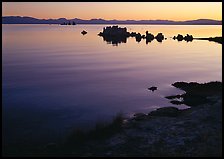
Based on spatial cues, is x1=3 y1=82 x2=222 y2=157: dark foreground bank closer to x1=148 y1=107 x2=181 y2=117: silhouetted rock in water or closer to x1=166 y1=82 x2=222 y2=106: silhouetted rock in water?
x1=148 y1=107 x2=181 y2=117: silhouetted rock in water

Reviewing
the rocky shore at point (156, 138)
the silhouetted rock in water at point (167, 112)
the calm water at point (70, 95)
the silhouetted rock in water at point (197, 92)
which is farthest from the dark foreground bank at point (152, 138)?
A: the silhouetted rock in water at point (197, 92)

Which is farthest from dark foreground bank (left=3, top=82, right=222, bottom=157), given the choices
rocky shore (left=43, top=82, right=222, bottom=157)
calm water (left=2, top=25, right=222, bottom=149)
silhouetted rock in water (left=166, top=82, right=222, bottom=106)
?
silhouetted rock in water (left=166, top=82, right=222, bottom=106)

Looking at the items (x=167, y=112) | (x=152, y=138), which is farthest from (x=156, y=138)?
(x=167, y=112)

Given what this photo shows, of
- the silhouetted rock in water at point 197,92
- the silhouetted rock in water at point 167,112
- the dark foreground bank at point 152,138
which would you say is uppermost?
the silhouetted rock in water at point 197,92

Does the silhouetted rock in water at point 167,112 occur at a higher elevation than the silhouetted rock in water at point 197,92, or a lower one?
lower

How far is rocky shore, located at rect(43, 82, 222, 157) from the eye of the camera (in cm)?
2214

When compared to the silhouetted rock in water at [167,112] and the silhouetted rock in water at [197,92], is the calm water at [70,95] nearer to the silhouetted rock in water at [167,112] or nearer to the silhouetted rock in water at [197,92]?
the silhouetted rock in water at [197,92]

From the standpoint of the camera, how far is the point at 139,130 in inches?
1055

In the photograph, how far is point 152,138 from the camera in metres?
24.5

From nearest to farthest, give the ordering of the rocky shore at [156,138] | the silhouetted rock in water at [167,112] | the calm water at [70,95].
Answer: the rocky shore at [156,138] < the calm water at [70,95] < the silhouetted rock in water at [167,112]

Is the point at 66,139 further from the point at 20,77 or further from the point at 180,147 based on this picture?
the point at 20,77

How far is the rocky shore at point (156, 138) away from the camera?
A: 22.1 metres

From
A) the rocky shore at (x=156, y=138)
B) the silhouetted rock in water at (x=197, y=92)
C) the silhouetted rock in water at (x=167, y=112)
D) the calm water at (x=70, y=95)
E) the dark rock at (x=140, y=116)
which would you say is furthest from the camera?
the silhouetted rock in water at (x=197, y=92)

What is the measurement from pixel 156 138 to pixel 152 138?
316 millimetres
